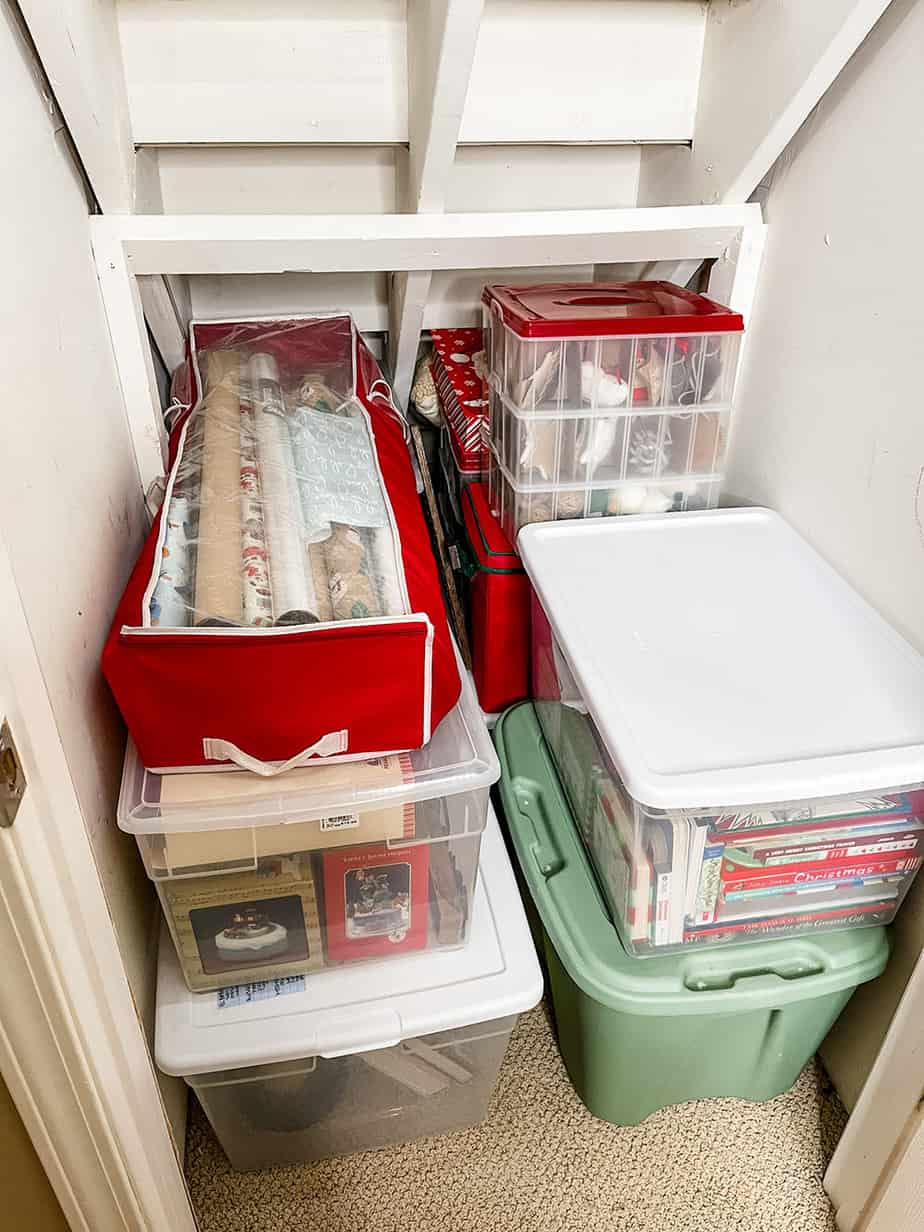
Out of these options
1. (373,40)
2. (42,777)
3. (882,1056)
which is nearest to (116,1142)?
(42,777)

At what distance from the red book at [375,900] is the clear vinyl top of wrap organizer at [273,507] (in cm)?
25

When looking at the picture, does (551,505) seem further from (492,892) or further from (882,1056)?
(882,1056)

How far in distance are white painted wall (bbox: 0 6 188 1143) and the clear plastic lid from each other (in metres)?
0.05

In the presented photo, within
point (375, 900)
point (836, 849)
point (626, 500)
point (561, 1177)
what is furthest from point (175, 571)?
point (561, 1177)

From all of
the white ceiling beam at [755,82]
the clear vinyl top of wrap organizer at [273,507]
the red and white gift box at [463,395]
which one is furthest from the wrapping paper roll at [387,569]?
the white ceiling beam at [755,82]

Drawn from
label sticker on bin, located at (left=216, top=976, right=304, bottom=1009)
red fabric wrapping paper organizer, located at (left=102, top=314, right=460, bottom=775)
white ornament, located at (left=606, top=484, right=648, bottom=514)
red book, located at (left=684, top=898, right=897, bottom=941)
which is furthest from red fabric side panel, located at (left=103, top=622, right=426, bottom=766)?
white ornament, located at (left=606, top=484, right=648, bottom=514)

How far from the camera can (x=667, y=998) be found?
0.96 metres

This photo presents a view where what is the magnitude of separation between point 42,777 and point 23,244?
49 centimetres

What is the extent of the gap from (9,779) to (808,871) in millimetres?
768

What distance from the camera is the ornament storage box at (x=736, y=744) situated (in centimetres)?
85

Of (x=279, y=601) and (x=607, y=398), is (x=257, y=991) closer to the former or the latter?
(x=279, y=601)

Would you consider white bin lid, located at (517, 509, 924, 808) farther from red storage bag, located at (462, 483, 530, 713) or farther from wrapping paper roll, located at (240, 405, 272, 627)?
wrapping paper roll, located at (240, 405, 272, 627)

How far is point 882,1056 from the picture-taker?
0.95 meters

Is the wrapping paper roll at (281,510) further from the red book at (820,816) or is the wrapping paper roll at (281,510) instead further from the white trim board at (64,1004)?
the red book at (820,816)
